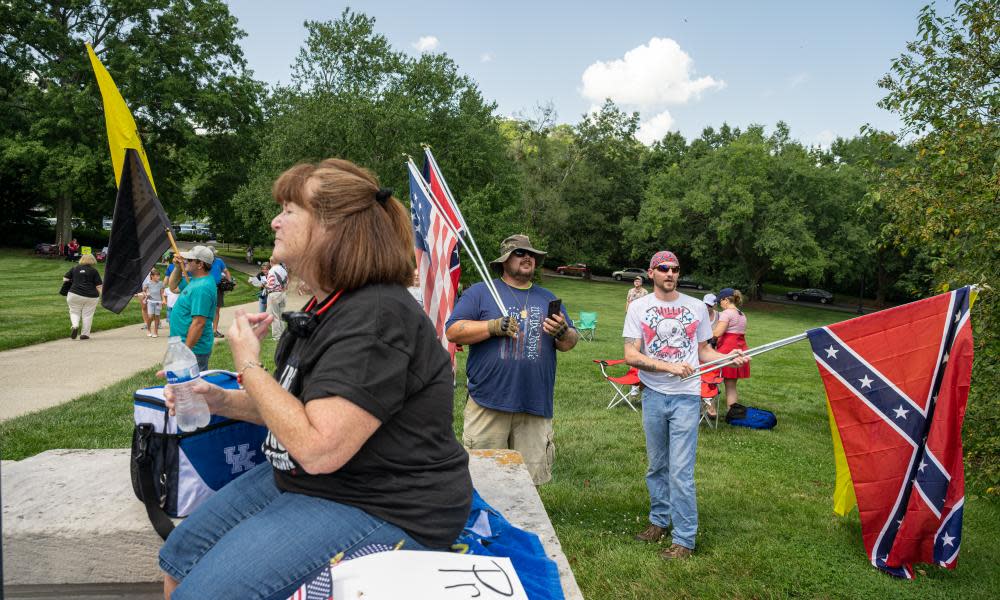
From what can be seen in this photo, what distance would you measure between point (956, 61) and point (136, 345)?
1420 cm

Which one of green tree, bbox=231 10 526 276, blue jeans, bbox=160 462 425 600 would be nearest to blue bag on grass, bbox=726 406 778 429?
blue jeans, bbox=160 462 425 600

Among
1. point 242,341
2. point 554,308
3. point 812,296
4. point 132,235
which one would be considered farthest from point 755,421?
point 812,296

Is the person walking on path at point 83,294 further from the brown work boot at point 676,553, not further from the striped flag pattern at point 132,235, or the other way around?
the brown work boot at point 676,553

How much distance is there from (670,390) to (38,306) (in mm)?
19666

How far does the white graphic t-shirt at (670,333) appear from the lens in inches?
194

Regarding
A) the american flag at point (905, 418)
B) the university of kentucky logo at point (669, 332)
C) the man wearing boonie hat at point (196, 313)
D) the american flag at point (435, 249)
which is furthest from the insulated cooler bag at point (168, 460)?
the man wearing boonie hat at point (196, 313)

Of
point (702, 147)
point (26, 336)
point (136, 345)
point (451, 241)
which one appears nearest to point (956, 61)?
point (451, 241)

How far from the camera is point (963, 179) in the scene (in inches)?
249

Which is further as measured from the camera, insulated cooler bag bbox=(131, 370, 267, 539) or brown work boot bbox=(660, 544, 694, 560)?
brown work boot bbox=(660, 544, 694, 560)

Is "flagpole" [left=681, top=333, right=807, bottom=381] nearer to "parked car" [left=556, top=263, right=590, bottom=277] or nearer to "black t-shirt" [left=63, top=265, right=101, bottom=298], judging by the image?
"black t-shirt" [left=63, top=265, right=101, bottom=298]

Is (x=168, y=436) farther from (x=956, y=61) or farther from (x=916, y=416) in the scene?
(x=956, y=61)

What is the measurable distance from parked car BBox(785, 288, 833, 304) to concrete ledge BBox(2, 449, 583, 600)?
2146 inches

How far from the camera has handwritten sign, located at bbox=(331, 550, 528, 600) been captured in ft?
5.57

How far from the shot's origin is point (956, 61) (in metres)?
6.84
